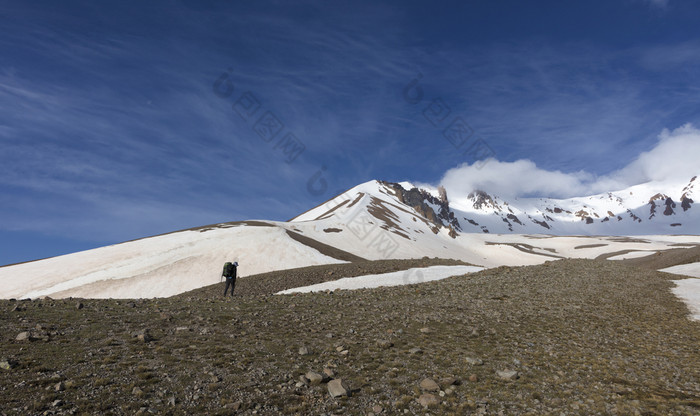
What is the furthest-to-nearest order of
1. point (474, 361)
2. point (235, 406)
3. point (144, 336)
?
point (144, 336) < point (474, 361) < point (235, 406)

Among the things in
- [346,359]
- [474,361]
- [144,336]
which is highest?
[144,336]

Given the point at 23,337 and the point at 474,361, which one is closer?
the point at 23,337

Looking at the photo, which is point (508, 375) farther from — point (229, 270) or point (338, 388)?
point (229, 270)

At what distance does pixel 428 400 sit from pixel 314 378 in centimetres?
311

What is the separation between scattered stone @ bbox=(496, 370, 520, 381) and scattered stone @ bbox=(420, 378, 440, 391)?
2495mm

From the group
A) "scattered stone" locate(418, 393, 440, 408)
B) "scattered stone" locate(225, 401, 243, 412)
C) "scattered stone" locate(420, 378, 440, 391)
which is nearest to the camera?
"scattered stone" locate(225, 401, 243, 412)

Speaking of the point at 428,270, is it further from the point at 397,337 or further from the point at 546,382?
the point at 546,382

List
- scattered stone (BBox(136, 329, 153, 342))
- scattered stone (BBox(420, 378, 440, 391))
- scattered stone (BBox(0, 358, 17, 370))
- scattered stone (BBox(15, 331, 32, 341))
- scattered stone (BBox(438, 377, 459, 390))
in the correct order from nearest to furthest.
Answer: scattered stone (BBox(0, 358, 17, 370)) < scattered stone (BBox(420, 378, 440, 391)) < scattered stone (BBox(438, 377, 459, 390)) < scattered stone (BBox(15, 331, 32, 341)) < scattered stone (BBox(136, 329, 153, 342))

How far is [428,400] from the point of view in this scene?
9.00 m

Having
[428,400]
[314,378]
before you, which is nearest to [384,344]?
[314,378]

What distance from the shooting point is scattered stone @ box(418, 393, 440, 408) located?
8.90 m

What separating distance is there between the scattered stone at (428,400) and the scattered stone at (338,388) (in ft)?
6.19

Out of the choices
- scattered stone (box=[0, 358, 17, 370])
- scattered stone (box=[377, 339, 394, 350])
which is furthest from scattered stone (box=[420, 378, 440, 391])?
scattered stone (box=[0, 358, 17, 370])

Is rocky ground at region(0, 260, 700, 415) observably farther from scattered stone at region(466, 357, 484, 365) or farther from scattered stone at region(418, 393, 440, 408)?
scattered stone at region(466, 357, 484, 365)
